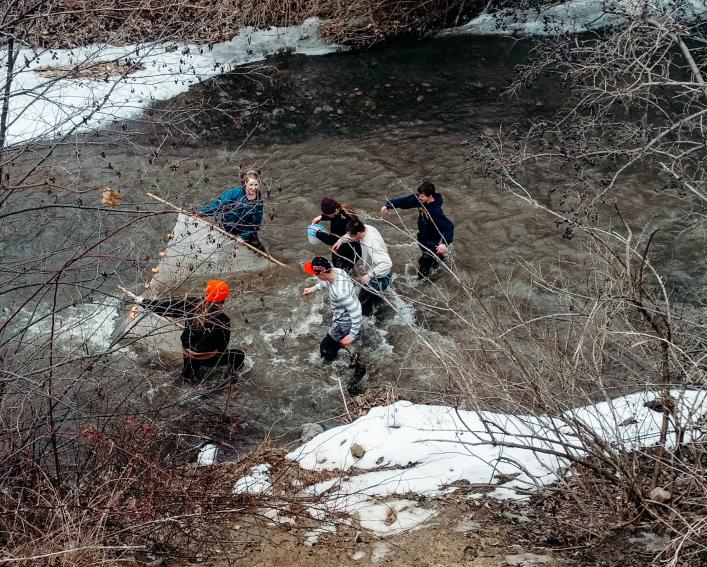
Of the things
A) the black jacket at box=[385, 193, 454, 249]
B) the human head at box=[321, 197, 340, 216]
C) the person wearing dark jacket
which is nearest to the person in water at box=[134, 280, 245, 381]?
the human head at box=[321, 197, 340, 216]

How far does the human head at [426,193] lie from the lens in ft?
28.6

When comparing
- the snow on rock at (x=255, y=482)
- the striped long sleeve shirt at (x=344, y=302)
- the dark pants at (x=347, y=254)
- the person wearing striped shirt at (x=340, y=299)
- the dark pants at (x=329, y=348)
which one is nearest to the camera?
the snow on rock at (x=255, y=482)

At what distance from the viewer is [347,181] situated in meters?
11.9

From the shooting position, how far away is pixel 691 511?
4797 mm

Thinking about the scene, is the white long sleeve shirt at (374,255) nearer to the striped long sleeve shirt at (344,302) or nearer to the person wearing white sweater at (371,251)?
the person wearing white sweater at (371,251)

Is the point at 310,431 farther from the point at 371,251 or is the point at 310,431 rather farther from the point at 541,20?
the point at 541,20

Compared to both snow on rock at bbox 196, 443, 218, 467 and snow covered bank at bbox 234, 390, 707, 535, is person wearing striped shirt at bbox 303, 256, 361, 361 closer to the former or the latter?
snow covered bank at bbox 234, 390, 707, 535

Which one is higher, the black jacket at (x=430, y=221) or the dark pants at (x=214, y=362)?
the black jacket at (x=430, y=221)

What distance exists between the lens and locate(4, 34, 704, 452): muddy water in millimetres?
8477

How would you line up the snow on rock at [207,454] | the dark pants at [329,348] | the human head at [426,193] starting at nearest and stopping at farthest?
the snow on rock at [207,454] < the dark pants at [329,348] < the human head at [426,193]

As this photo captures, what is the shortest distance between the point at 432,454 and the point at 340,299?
213 centimetres

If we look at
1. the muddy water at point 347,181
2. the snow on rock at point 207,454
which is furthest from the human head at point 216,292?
the snow on rock at point 207,454

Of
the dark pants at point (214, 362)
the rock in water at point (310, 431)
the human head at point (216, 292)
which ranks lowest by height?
the rock in water at point (310, 431)

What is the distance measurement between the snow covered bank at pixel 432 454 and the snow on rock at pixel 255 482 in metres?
0.32
